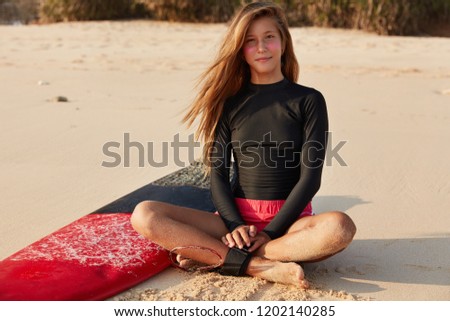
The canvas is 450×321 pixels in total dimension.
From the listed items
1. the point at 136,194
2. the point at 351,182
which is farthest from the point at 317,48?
the point at 136,194

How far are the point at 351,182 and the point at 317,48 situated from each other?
21.8 ft

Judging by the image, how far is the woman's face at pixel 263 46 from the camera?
3600 mm

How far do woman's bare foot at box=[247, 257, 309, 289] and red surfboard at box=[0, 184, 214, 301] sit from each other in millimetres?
448

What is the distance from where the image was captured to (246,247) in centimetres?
340

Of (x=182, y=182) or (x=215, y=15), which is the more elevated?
(x=215, y=15)

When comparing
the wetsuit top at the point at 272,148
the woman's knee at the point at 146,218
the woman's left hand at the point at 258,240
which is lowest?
the woman's left hand at the point at 258,240

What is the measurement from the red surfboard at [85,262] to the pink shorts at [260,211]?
45 centimetres

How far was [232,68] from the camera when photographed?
3707 millimetres

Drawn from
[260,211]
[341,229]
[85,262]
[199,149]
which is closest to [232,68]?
[260,211]

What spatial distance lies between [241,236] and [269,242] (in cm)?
14

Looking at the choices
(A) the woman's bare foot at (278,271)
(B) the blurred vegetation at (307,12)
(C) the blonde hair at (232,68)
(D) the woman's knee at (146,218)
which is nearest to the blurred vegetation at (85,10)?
(B) the blurred vegetation at (307,12)

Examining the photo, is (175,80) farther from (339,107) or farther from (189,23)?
(189,23)

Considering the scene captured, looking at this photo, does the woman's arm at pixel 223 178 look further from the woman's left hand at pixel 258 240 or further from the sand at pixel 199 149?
the sand at pixel 199 149

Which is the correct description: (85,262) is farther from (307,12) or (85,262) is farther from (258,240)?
(307,12)
